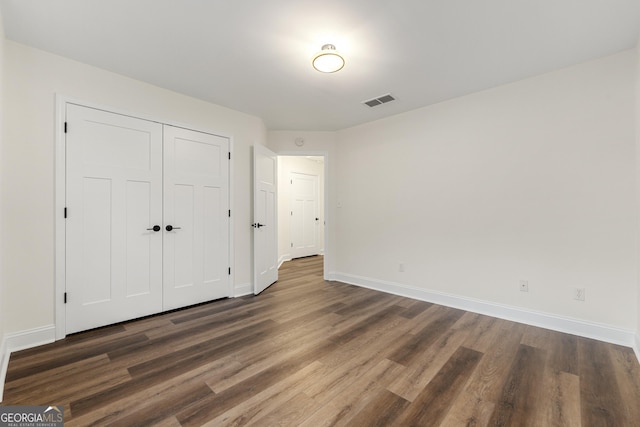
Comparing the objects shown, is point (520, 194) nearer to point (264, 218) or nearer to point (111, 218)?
point (264, 218)

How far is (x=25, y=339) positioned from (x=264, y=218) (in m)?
2.64

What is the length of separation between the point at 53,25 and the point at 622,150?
474 centimetres

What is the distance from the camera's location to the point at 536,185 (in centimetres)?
282

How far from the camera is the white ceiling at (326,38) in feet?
6.28

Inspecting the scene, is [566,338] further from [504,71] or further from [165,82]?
[165,82]

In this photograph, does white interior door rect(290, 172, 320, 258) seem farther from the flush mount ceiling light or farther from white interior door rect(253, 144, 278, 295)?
the flush mount ceiling light

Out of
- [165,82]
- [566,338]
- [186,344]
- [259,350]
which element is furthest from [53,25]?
[566,338]

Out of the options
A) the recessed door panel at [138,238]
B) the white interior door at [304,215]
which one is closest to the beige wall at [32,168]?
the recessed door panel at [138,238]

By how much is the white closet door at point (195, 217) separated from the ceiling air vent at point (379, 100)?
192 cm

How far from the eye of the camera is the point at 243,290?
12.8 ft

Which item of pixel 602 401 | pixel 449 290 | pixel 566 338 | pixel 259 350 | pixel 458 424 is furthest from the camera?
pixel 449 290

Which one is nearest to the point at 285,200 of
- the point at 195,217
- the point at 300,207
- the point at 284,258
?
the point at 300,207

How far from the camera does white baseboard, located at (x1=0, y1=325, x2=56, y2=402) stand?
2.13 m
